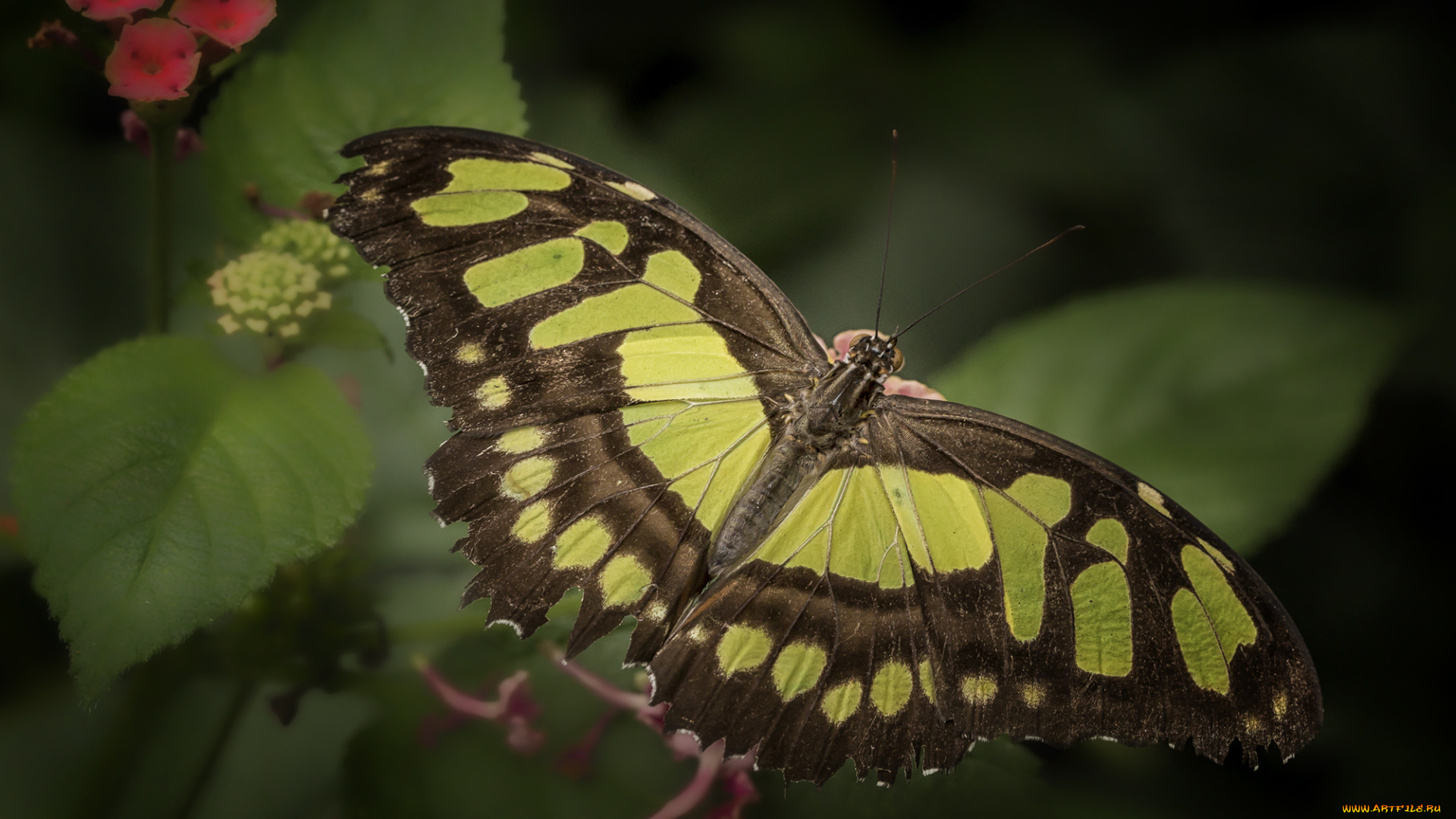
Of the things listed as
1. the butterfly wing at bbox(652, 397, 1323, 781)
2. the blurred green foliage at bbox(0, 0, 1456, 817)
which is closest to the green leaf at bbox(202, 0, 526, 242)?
the blurred green foliage at bbox(0, 0, 1456, 817)

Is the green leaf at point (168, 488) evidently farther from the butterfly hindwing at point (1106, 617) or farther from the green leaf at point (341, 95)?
the butterfly hindwing at point (1106, 617)

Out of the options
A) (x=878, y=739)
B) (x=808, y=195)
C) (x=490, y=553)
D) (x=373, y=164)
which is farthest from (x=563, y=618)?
(x=808, y=195)

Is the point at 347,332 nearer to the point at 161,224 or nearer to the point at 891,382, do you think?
A: the point at 161,224

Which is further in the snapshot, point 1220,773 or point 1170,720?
point 1220,773

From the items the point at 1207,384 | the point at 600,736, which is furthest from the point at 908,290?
the point at 600,736

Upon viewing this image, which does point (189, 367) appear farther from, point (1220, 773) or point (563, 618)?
point (1220, 773)

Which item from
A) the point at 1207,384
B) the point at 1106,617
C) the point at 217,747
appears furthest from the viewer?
the point at 1207,384
